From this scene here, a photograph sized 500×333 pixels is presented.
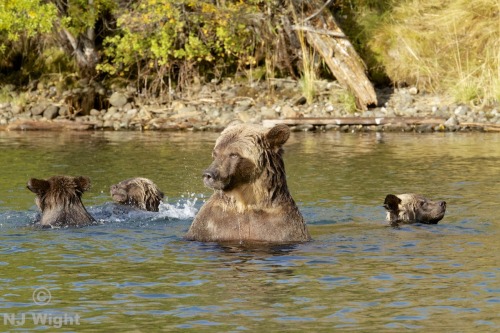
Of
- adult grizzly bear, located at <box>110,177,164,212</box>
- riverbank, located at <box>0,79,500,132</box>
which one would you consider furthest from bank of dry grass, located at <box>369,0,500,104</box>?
adult grizzly bear, located at <box>110,177,164,212</box>

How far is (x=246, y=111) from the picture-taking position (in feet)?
99.1

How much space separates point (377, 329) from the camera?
835 cm

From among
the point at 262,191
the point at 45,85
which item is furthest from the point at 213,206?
the point at 45,85

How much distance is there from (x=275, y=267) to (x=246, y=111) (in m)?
19.6

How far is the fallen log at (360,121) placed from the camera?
28.3 m

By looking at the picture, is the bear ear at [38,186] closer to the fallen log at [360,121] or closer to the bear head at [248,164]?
the bear head at [248,164]

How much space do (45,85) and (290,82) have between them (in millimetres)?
7783

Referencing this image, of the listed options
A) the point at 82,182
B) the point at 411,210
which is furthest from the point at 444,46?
the point at 82,182

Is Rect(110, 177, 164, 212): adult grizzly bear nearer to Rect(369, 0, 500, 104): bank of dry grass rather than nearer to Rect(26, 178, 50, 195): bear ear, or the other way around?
Rect(26, 178, 50, 195): bear ear

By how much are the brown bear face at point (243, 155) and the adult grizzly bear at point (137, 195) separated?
12.5 feet

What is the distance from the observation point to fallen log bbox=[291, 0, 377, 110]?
29.7 meters

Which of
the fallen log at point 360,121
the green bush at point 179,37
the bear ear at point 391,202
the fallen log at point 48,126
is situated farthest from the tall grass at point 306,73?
the bear ear at point 391,202

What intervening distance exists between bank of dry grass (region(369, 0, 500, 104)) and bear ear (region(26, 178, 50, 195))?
1826cm

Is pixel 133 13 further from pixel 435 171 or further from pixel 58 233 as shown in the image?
pixel 58 233
